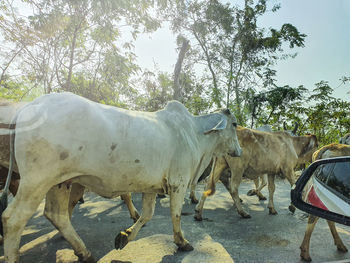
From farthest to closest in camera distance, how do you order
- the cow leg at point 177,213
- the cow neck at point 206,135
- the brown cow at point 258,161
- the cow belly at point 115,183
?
the brown cow at point 258,161, the cow neck at point 206,135, the cow leg at point 177,213, the cow belly at point 115,183

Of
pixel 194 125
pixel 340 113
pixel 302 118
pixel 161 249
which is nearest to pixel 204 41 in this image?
pixel 302 118

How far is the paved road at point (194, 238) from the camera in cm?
324

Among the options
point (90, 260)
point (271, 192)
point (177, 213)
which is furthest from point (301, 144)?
point (90, 260)

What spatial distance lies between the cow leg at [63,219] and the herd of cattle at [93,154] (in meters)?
0.01

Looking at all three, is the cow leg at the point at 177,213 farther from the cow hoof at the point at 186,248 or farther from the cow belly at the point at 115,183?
the cow belly at the point at 115,183

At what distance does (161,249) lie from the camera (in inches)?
136

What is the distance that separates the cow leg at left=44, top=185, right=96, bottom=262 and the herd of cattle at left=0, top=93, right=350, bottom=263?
0.01 meters

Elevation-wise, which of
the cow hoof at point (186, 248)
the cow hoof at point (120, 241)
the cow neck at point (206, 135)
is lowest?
the cow hoof at point (186, 248)

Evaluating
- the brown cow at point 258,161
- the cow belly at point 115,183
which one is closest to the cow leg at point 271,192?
the brown cow at point 258,161

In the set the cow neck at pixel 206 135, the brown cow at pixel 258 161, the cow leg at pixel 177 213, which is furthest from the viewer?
the brown cow at pixel 258 161

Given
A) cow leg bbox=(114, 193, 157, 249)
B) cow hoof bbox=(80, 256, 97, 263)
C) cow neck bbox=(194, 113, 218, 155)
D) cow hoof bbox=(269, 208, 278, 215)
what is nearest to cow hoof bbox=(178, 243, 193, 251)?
cow leg bbox=(114, 193, 157, 249)

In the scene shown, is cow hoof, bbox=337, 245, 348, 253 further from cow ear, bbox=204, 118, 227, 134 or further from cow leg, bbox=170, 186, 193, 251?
cow ear, bbox=204, 118, 227, 134

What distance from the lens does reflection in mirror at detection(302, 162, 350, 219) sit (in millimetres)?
1686

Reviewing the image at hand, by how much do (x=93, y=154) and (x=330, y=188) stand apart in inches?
83.3
